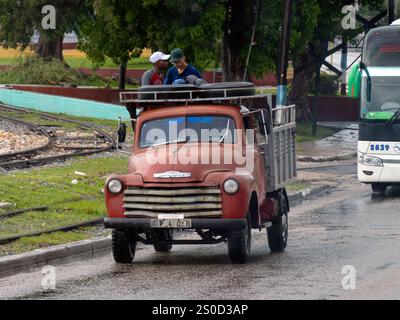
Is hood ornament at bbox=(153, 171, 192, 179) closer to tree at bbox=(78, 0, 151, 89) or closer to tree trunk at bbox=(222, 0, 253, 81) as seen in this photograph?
tree at bbox=(78, 0, 151, 89)

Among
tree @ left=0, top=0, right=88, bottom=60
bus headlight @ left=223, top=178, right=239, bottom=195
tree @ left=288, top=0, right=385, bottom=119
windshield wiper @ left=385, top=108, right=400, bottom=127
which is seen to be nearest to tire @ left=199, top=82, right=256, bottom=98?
bus headlight @ left=223, top=178, right=239, bottom=195

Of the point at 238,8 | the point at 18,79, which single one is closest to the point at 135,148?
the point at 238,8

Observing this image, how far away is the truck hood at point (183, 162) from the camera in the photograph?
47.6 feet

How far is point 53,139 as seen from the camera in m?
32.6

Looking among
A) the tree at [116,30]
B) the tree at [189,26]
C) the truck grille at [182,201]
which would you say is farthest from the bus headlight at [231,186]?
the tree at [116,30]

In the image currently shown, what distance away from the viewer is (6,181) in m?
21.5

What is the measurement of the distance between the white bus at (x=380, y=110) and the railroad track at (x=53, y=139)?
23.4 ft

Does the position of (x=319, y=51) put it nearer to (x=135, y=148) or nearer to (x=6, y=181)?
(x=6, y=181)

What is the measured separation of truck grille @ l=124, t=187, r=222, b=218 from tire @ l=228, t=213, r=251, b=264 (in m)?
0.33

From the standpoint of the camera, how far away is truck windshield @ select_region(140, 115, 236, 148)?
15.4 m

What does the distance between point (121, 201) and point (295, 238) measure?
163 inches

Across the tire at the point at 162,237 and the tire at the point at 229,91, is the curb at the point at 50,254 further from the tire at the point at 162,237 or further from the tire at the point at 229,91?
the tire at the point at 229,91

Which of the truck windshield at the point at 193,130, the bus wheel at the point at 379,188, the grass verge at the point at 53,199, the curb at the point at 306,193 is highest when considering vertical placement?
the truck windshield at the point at 193,130

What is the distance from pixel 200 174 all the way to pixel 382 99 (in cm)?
1070
